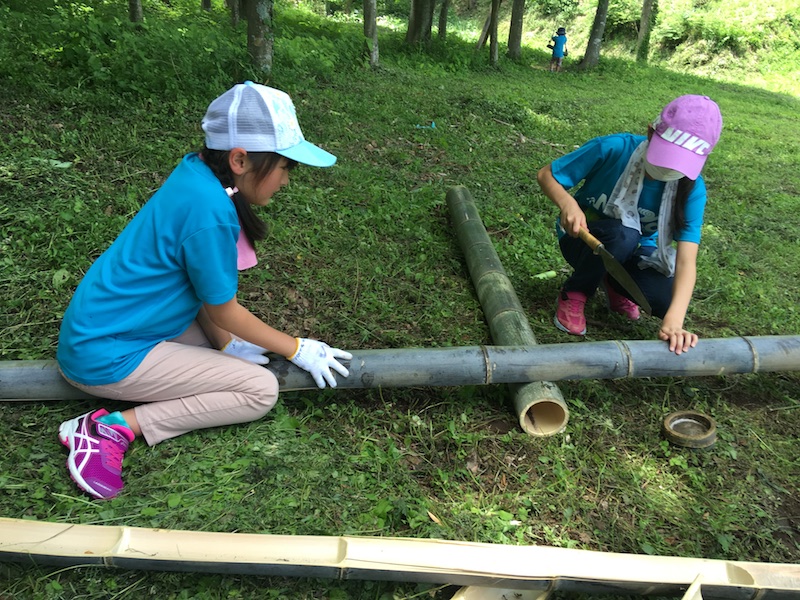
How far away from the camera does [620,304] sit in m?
3.47

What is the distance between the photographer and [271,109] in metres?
1.92

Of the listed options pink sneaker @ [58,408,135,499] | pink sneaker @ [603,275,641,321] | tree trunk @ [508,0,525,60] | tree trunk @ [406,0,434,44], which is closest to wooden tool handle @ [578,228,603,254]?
pink sneaker @ [603,275,641,321]

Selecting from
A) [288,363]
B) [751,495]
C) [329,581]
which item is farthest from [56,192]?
[751,495]

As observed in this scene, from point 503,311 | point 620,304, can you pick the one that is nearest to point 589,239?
point 503,311

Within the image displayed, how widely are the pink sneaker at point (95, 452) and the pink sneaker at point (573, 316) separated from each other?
234 centimetres

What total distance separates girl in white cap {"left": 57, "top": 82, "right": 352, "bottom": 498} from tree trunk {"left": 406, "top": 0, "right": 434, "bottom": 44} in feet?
34.3

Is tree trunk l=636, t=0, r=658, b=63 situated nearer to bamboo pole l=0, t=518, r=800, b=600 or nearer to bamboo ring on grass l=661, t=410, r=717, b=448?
bamboo ring on grass l=661, t=410, r=717, b=448

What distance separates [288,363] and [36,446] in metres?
1.03

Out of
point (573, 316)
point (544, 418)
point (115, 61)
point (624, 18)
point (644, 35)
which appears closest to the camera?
point (544, 418)

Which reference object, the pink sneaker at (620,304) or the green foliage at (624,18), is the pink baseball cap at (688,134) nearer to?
the pink sneaker at (620,304)

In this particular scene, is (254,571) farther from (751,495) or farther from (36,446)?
(751,495)

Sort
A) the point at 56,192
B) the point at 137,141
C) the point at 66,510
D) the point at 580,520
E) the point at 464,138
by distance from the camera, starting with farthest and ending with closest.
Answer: the point at 464,138 → the point at 137,141 → the point at 56,192 → the point at 580,520 → the point at 66,510

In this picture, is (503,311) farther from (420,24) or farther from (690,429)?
(420,24)

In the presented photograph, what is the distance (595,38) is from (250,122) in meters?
14.3
